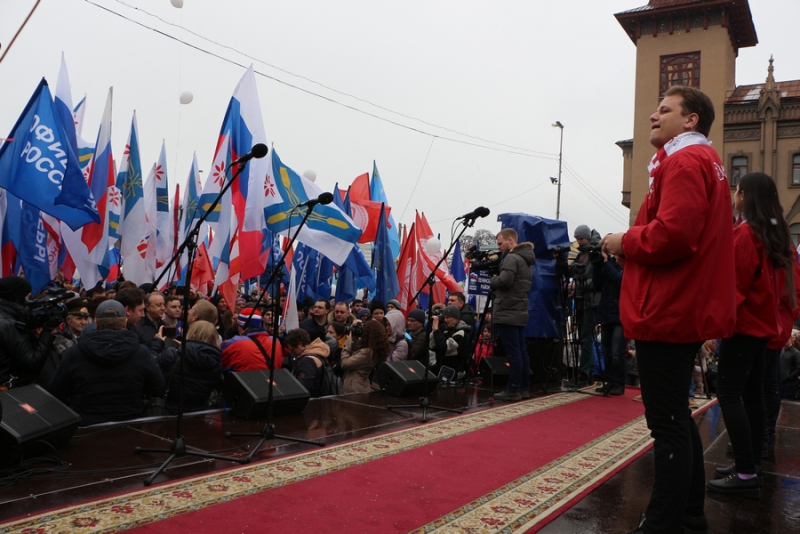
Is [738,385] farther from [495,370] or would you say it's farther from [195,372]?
[495,370]

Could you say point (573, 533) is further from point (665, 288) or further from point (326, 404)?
point (326, 404)

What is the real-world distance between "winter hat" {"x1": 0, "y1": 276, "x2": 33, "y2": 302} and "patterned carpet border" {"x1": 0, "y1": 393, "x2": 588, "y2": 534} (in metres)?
2.31

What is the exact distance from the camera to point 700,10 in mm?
32344

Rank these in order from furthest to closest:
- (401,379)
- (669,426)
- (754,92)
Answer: (754,92), (401,379), (669,426)

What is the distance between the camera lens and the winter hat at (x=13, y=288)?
4.77 m

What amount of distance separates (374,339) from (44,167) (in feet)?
13.6

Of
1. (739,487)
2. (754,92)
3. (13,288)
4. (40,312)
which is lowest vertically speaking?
(739,487)

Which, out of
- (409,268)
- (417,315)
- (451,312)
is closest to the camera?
(451,312)

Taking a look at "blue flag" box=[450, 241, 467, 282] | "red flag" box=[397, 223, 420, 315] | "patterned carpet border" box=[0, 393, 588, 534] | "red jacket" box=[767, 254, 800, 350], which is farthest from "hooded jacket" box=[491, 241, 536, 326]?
"blue flag" box=[450, 241, 467, 282]

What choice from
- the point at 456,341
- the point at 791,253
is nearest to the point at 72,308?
the point at 456,341

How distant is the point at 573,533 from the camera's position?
304 centimetres

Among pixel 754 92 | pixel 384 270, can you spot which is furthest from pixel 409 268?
pixel 754 92

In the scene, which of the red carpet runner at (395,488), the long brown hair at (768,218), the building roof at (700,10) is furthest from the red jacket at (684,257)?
the building roof at (700,10)

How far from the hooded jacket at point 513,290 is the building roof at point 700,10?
31.6 metres
